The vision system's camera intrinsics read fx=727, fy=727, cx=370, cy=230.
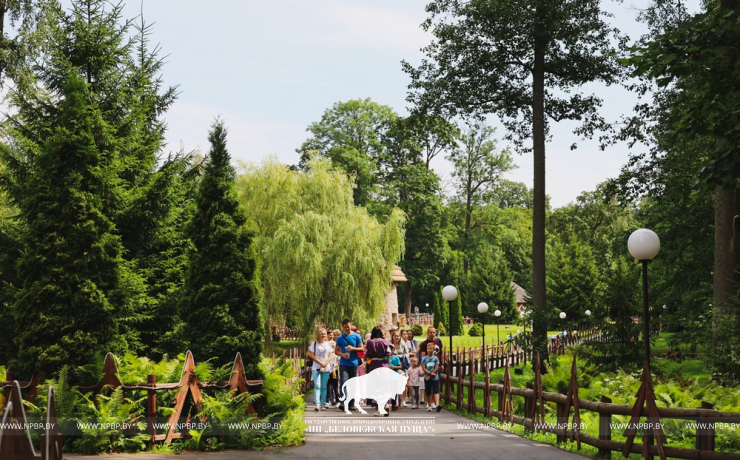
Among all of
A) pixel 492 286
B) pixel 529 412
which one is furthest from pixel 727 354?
pixel 492 286

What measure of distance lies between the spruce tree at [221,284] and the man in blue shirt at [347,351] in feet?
9.83

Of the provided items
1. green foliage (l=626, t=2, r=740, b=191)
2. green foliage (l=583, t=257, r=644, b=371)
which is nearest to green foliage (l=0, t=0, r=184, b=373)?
green foliage (l=626, t=2, r=740, b=191)

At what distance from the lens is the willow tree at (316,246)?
3002cm

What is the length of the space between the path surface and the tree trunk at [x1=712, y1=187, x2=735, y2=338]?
6.89 metres

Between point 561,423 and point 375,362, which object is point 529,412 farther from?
A: point 375,362

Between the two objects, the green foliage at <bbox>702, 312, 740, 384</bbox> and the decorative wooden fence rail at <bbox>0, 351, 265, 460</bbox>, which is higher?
the green foliage at <bbox>702, 312, 740, 384</bbox>

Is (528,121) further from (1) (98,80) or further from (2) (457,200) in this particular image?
(2) (457,200)

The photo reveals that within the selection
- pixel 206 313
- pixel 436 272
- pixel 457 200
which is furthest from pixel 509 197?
pixel 206 313

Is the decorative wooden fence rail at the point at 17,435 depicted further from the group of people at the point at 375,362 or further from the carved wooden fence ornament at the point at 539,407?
the group of people at the point at 375,362

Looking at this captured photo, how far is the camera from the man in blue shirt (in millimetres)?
15250

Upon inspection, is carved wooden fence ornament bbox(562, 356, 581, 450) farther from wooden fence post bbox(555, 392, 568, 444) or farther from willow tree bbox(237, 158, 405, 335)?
willow tree bbox(237, 158, 405, 335)

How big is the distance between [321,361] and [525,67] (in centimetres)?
1402

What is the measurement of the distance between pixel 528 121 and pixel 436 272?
38.2 m

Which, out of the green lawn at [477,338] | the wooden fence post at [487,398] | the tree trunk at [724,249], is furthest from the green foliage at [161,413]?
the green lawn at [477,338]
